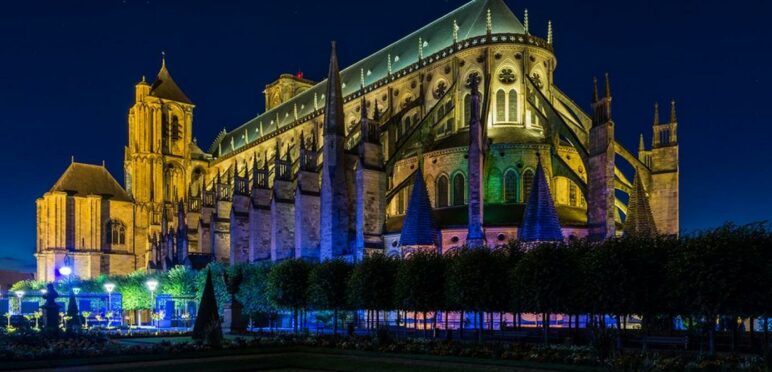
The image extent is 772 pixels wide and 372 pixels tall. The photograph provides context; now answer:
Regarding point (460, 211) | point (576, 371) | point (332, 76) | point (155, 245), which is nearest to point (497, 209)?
point (460, 211)

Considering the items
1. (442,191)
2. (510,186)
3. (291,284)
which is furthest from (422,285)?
(442,191)

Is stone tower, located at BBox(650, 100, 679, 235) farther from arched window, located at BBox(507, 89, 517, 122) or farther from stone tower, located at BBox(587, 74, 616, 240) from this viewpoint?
arched window, located at BBox(507, 89, 517, 122)

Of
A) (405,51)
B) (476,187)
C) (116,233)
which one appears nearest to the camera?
(476,187)

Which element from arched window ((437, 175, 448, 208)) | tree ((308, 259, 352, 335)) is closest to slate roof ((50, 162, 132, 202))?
arched window ((437, 175, 448, 208))

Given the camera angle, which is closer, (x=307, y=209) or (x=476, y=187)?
(x=476, y=187)

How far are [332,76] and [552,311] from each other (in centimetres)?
2865

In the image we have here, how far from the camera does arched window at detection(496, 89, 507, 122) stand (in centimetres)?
5659

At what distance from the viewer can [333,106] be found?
173ft

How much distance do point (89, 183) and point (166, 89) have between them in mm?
16888

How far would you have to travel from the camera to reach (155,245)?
89.3 meters

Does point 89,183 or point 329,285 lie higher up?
point 89,183

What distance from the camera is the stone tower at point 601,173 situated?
41.8 metres

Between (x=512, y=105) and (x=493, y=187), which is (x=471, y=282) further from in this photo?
(x=512, y=105)

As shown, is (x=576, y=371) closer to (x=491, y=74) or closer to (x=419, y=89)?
(x=491, y=74)
